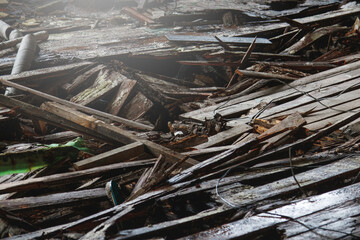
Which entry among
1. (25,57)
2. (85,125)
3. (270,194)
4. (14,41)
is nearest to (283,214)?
(270,194)

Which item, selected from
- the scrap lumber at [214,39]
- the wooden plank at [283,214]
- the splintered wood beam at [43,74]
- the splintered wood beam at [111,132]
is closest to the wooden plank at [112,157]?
the splintered wood beam at [111,132]

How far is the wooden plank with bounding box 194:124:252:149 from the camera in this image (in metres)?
3.45

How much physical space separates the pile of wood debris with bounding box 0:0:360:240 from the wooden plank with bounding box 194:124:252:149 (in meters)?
0.01

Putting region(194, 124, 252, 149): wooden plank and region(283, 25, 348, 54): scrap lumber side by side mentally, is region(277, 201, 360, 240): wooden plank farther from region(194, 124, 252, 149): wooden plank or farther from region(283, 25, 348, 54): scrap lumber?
region(283, 25, 348, 54): scrap lumber

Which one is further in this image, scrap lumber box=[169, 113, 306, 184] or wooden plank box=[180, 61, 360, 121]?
wooden plank box=[180, 61, 360, 121]

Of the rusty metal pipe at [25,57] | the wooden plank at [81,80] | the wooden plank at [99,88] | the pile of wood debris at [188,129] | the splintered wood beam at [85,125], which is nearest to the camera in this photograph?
the pile of wood debris at [188,129]

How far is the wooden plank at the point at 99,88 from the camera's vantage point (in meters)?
5.22

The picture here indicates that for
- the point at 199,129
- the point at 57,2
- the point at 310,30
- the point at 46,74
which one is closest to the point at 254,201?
the point at 199,129

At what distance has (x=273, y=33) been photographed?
7.00m

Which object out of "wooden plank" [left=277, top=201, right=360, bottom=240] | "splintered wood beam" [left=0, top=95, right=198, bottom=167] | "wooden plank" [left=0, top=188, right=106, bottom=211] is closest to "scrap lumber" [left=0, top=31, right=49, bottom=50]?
"splintered wood beam" [left=0, top=95, right=198, bottom=167]

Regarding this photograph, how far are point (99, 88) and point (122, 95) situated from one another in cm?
51

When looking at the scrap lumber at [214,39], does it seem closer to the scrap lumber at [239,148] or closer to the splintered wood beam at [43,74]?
the splintered wood beam at [43,74]

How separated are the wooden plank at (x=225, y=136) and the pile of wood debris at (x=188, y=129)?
0.01 metres

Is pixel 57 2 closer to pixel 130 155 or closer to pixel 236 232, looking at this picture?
pixel 130 155
